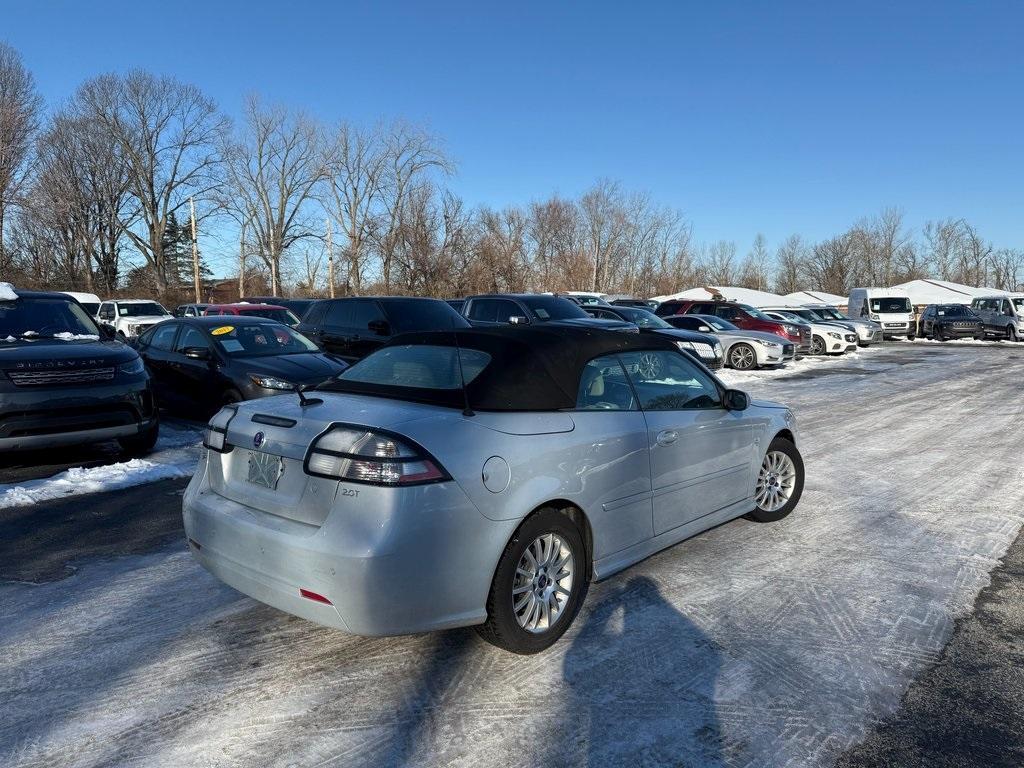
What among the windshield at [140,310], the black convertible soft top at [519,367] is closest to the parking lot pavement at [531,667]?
the black convertible soft top at [519,367]

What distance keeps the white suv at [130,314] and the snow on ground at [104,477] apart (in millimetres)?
20647

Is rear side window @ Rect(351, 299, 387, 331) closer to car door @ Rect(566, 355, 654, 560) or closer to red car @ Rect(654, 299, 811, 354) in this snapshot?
car door @ Rect(566, 355, 654, 560)

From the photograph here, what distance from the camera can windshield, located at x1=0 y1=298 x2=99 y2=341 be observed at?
7.64 m

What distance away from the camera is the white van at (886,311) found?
33844 millimetres

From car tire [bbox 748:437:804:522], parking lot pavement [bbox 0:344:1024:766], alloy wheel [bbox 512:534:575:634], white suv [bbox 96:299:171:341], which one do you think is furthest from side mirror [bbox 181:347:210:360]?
white suv [bbox 96:299:171:341]

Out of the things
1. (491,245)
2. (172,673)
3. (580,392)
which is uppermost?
(491,245)

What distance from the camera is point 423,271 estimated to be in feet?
157

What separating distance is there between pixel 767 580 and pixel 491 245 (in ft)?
155

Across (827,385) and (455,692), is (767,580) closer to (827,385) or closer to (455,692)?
(455,692)

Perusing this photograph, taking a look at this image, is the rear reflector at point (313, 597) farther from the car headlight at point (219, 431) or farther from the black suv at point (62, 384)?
the black suv at point (62, 384)

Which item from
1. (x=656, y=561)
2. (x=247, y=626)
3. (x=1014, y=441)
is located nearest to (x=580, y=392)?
(x=656, y=561)

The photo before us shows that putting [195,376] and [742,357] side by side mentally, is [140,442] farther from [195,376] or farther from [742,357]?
[742,357]

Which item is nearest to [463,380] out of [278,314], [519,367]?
[519,367]

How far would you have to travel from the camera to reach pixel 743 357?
19016 mm
